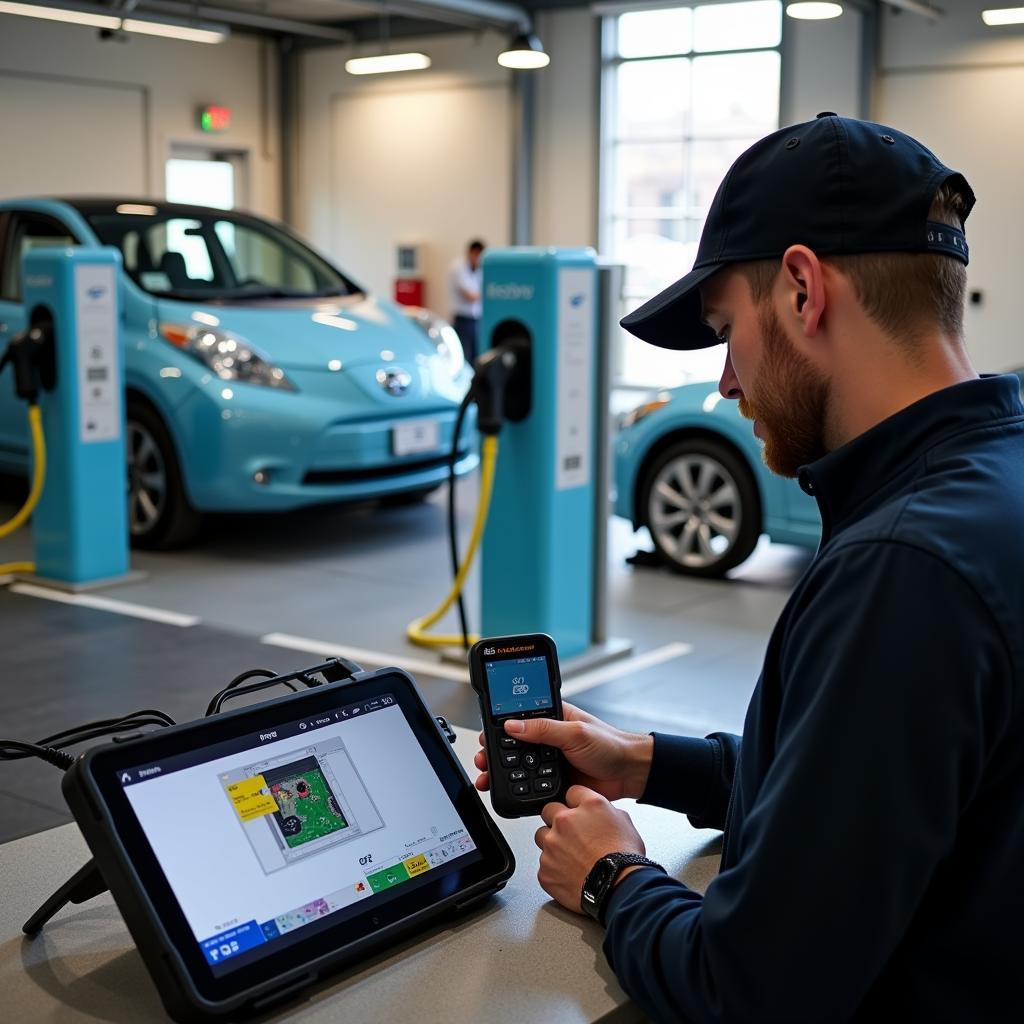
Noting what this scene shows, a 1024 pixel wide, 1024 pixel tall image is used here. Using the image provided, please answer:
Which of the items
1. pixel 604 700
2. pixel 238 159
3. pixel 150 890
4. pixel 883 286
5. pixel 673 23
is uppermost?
pixel 673 23

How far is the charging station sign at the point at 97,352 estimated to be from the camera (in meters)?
6.53

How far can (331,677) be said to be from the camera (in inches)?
68.4

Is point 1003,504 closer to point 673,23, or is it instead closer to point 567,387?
point 567,387

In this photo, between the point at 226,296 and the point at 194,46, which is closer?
the point at 226,296

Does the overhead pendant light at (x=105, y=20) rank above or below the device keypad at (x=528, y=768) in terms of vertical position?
above

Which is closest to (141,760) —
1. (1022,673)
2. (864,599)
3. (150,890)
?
(150,890)

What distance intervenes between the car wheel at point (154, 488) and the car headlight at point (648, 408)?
88.0 inches

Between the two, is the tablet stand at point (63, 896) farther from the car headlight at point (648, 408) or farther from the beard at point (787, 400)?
the car headlight at point (648, 408)

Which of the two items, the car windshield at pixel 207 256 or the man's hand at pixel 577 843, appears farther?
the car windshield at pixel 207 256

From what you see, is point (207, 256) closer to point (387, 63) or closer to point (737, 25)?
point (387, 63)

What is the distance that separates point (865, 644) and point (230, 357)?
6.24 metres

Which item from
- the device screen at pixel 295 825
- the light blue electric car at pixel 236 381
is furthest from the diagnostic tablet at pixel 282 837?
the light blue electric car at pixel 236 381

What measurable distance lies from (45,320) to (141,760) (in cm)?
560

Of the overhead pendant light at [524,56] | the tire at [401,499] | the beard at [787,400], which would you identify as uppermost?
the overhead pendant light at [524,56]
